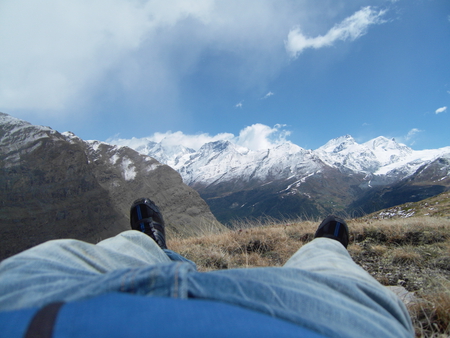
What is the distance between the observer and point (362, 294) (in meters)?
1.17

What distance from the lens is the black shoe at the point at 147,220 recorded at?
405 centimetres

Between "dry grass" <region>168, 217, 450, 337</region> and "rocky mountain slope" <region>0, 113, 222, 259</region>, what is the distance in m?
99.2

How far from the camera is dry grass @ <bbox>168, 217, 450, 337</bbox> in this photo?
191 cm

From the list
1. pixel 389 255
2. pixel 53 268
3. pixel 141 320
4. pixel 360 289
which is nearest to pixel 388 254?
pixel 389 255

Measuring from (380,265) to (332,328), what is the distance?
2977 millimetres

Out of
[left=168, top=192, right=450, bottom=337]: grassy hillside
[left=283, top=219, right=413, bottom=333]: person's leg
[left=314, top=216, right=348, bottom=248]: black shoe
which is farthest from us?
[left=314, top=216, right=348, bottom=248]: black shoe

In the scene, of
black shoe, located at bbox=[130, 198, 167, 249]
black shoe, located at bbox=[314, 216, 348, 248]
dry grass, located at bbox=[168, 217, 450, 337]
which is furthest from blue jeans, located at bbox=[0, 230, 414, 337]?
black shoe, located at bbox=[130, 198, 167, 249]

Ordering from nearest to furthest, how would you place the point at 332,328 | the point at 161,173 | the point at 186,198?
the point at 332,328 → the point at 186,198 → the point at 161,173

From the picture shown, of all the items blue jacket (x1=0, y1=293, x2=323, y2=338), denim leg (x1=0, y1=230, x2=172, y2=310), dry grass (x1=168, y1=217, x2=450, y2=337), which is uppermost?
denim leg (x1=0, y1=230, x2=172, y2=310)

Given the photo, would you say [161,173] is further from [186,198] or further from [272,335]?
[272,335]

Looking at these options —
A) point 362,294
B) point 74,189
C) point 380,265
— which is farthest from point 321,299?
point 74,189

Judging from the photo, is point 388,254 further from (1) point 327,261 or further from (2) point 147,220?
(2) point 147,220

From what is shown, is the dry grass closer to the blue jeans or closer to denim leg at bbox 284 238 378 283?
denim leg at bbox 284 238 378 283

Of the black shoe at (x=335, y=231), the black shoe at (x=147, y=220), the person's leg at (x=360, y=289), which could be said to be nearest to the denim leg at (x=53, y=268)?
the person's leg at (x=360, y=289)
